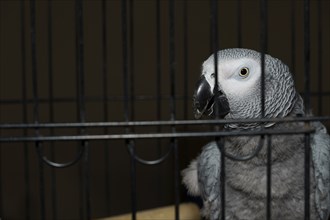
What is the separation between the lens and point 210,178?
130 cm

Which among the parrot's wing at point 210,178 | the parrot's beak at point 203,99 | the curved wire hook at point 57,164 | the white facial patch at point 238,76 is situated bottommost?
the parrot's wing at point 210,178

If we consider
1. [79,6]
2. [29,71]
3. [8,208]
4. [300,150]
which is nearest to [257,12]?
[29,71]

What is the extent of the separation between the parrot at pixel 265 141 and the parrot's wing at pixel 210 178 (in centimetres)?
2

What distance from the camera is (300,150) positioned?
3.90 ft

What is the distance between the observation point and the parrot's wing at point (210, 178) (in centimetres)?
129

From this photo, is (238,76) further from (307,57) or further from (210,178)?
(307,57)

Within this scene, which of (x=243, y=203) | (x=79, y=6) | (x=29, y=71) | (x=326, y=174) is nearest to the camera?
(x=79, y=6)

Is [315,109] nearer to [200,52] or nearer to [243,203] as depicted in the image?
[200,52]

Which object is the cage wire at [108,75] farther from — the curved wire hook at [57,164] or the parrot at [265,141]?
the curved wire hook at [57,164]

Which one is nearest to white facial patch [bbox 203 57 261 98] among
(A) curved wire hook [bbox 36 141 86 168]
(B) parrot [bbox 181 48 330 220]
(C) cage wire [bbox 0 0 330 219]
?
(B) parrot [bbox 181 48 330 220]

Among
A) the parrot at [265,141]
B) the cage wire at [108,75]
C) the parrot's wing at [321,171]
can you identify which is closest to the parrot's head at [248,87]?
the parrot at [265,141]

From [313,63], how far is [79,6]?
2102 mm

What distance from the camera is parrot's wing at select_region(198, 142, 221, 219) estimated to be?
1290 millimetres

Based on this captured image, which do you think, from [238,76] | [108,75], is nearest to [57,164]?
[238,76]
